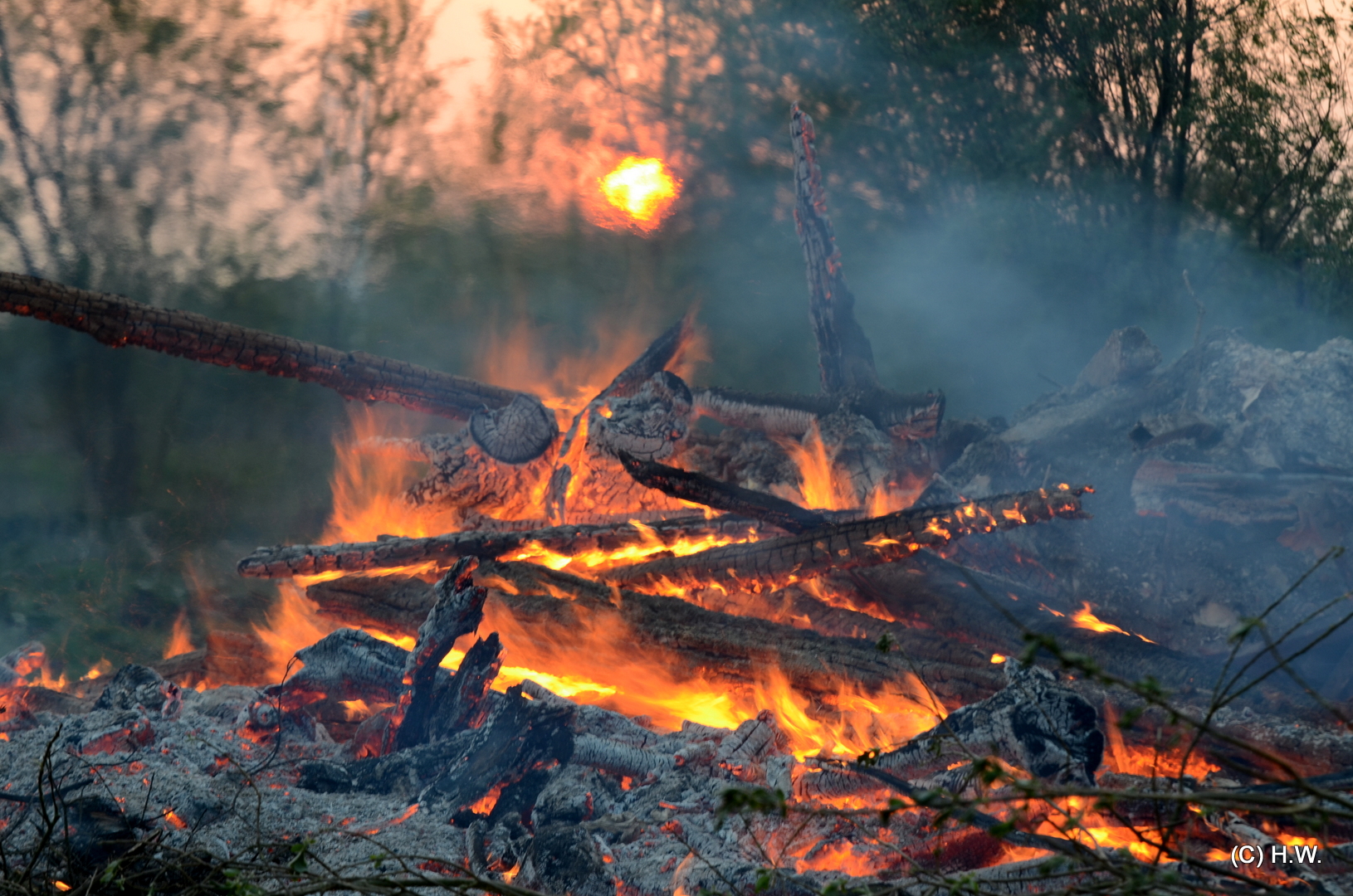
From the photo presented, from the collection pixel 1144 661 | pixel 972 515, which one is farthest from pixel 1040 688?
pixel 972 515

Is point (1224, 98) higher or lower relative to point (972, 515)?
higher

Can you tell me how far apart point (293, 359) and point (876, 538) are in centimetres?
389

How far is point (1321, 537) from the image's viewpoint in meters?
4.31

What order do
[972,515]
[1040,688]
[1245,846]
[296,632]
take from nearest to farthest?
1. [1245,846]
2. [1040,688]
3. [972,515]
4. [296,632]

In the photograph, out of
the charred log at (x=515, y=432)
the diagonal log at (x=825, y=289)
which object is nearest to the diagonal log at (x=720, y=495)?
the charred log at (x=515, y=432)

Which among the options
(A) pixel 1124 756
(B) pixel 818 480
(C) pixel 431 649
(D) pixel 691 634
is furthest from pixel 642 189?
(A) pixel 1124 756

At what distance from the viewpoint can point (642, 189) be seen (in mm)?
7746

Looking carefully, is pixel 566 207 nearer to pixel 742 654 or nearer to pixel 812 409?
pixel 812 409

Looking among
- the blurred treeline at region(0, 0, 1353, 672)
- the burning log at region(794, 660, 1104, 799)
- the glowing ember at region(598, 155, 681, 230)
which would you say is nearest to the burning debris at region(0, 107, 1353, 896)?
the burning log at region(794, 660, 1104, 799)

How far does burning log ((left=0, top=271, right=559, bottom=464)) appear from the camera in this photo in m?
4.87

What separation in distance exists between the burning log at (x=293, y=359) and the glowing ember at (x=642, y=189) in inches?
98.3

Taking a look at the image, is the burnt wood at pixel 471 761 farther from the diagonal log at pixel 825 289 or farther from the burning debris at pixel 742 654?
the diagonal log at pixel 825 289

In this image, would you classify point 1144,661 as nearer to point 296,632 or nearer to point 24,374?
point 296,632

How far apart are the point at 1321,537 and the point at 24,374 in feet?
29.7
